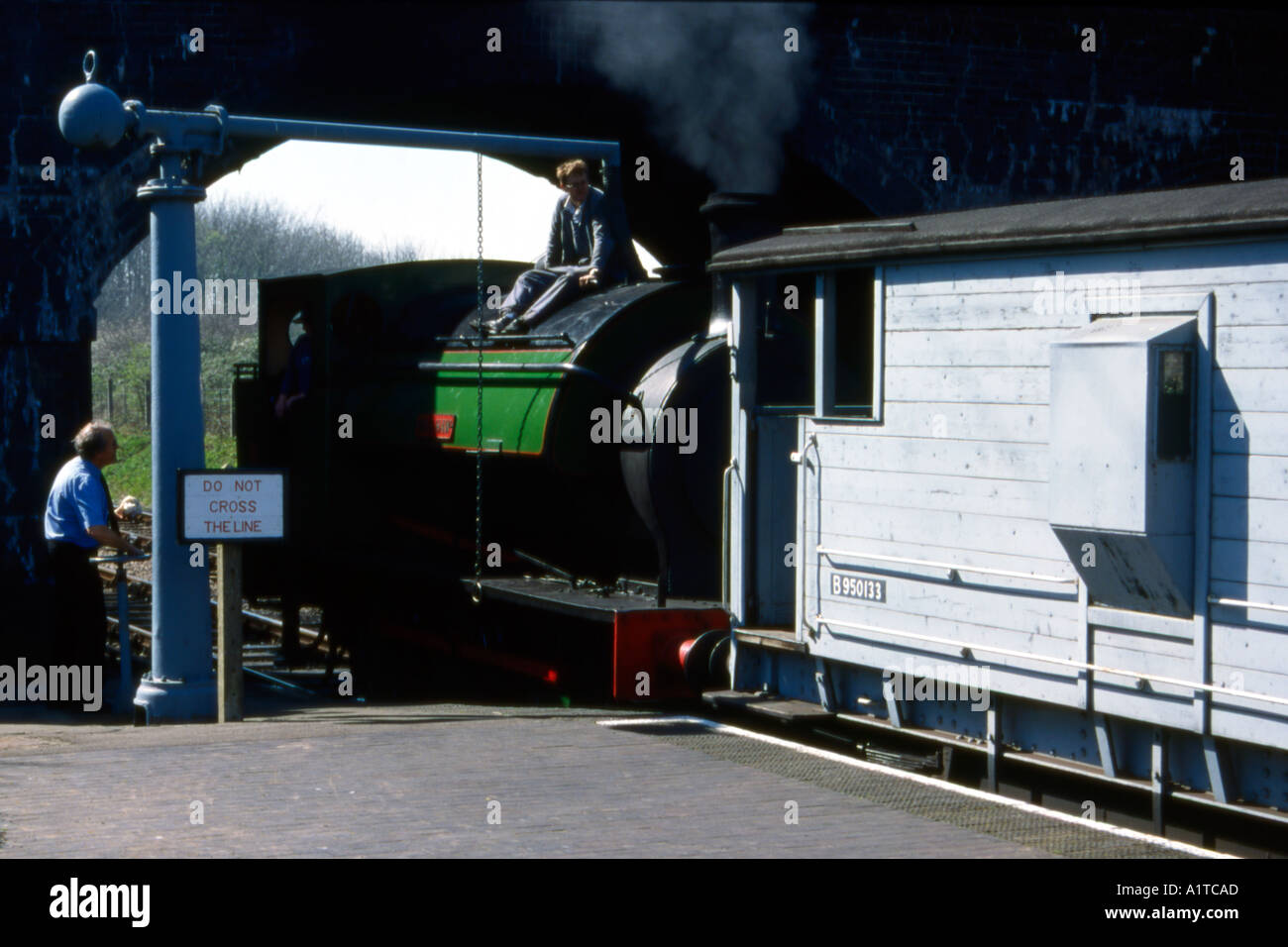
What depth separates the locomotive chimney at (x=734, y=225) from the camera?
9258 mm

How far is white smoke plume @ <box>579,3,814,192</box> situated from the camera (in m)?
15.5

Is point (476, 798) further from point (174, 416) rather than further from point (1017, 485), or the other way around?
point (174, 416)

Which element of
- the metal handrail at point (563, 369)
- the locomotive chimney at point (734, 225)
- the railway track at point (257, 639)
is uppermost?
the locomotive chimney at point (734, 225)

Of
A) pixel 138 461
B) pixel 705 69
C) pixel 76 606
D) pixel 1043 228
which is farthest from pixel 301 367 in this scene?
pixel 138 461

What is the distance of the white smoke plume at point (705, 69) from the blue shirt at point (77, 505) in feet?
24.3

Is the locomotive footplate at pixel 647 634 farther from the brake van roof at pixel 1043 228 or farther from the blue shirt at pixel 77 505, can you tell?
the blue shirt at pixel 77 505

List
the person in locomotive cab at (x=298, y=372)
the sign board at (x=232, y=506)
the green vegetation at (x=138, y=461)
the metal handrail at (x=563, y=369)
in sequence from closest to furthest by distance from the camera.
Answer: the sign board at (x=232, y=506)
the metal handrail at (x=563, y=369)
the person in locomotive cab at (x=298, y=372)
the green vegetation at (x=138, y=461)

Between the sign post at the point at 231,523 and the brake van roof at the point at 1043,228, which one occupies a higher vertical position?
the brake van roof at the point at 1043,228
